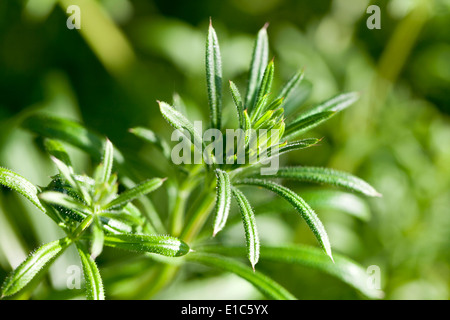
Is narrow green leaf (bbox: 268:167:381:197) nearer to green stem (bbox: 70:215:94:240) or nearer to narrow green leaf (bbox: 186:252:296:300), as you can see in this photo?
narrow green leaf (bbox: 186:252:296:300)

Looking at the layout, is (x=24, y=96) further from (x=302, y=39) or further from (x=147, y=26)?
(x=302, y=39)

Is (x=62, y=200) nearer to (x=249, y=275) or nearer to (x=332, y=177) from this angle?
(x=249, y=275)

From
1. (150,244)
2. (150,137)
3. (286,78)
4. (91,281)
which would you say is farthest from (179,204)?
(286,78)

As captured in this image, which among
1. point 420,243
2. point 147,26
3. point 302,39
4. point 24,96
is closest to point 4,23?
point 24,96

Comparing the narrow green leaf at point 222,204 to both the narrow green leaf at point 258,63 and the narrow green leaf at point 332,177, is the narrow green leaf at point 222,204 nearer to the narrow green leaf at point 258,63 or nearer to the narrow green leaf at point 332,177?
the narrow green leaf at point 332,177

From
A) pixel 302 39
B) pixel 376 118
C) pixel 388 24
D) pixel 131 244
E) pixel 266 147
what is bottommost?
pixel 131 244
